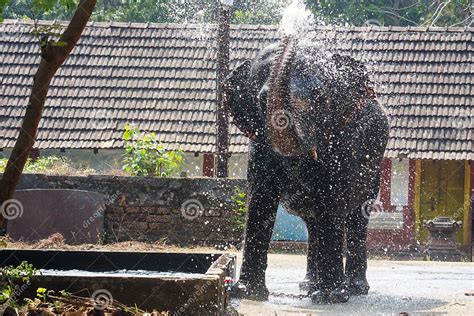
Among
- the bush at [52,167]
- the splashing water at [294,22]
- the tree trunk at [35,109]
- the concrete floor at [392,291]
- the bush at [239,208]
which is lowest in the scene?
the concrete floor at [392,291]

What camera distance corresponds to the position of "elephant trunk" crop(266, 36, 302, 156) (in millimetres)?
8672

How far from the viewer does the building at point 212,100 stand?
66.0 ft

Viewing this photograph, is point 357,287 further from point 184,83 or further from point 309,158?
point 184,83

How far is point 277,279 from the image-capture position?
39.4 ft

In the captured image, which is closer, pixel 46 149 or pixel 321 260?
pixel 321 260

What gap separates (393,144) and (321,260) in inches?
419

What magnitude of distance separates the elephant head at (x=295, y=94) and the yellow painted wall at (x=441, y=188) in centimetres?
1075

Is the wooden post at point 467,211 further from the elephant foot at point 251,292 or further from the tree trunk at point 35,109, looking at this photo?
the tree trunk at point 35,109

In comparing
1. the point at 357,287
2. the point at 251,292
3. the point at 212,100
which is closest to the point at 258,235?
the point at 251,292

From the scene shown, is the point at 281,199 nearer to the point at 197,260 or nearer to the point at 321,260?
the point at 321,260

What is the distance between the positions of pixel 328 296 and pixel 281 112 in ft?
5.86

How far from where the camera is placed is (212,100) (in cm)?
2073

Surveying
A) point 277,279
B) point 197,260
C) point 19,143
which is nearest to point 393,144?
point 277,279

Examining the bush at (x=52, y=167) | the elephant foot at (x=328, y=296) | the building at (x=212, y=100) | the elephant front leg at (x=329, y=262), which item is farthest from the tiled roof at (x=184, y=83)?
the elephant foot at (x=328, y=296)
